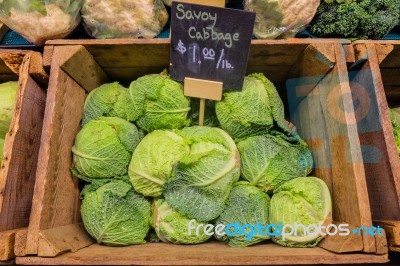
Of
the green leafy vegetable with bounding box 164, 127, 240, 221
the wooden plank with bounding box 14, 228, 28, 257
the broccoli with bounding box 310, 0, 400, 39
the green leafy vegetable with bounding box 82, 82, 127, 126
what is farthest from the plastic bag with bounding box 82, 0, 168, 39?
the wooden plank with bounding box 14, 228, 28, 257

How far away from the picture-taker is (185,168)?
1.56 metres

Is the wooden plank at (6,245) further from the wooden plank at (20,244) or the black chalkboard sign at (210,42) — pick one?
the black chalkboard sign at (210,42)

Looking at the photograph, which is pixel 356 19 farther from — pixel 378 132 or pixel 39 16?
pixel 39 16

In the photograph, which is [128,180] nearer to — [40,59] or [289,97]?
[40,59]

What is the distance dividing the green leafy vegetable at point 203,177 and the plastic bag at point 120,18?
0.72 m

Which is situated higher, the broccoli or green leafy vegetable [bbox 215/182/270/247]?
the broccoli

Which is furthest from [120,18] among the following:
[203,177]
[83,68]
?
[203,177]

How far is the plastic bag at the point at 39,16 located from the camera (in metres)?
1.76

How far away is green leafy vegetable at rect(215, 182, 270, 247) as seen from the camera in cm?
164

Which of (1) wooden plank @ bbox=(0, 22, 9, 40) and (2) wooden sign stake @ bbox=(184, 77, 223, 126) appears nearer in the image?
(2) wooden sign stake @ bbox=(184, 77, 223, 126)

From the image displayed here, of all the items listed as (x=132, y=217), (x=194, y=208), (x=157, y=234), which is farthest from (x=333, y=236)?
(x=132, y=217)

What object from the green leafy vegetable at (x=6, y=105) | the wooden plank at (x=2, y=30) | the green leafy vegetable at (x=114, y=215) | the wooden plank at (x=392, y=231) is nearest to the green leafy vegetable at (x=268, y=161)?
the wooden plank at (x=392, y=231)

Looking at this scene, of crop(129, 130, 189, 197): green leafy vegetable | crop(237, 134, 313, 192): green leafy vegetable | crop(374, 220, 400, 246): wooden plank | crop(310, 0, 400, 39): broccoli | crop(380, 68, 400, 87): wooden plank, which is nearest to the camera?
crop(374, 220, 400, 246): wooden plank

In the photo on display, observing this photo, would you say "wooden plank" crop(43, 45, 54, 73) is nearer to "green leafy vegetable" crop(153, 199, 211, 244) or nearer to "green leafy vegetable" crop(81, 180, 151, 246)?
"green leafy vegetable" crop(81, 180, 151, 246)
